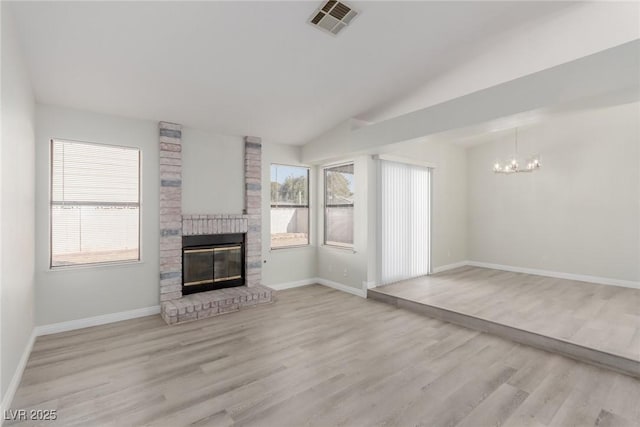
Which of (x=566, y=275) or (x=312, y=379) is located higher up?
(x=566, y=275)

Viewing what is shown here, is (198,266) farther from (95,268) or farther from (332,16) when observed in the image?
(332,16)

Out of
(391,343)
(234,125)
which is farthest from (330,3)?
(391,343)

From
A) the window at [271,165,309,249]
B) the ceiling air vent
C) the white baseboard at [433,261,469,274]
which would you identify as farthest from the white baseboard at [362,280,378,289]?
the ceiling air vent

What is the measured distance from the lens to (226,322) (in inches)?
156

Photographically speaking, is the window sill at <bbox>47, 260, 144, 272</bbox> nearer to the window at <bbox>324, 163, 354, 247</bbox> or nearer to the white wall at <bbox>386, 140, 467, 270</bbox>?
the window at <bbox>324, 163, 354, 247</bbox>

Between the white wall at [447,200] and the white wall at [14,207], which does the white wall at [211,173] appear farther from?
the white wall at [447,200]

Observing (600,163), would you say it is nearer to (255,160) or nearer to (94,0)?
(255,160)

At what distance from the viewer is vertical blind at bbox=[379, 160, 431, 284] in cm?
532

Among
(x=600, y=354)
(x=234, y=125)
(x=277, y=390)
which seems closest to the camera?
(x=277, y=390)

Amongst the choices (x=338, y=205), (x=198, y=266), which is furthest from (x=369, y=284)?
(x=198, y=266)

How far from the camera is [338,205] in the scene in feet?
18.9

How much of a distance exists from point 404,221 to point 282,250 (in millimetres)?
2388

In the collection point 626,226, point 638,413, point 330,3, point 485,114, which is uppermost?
point 330,3

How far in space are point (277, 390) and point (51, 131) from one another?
3946 mm
